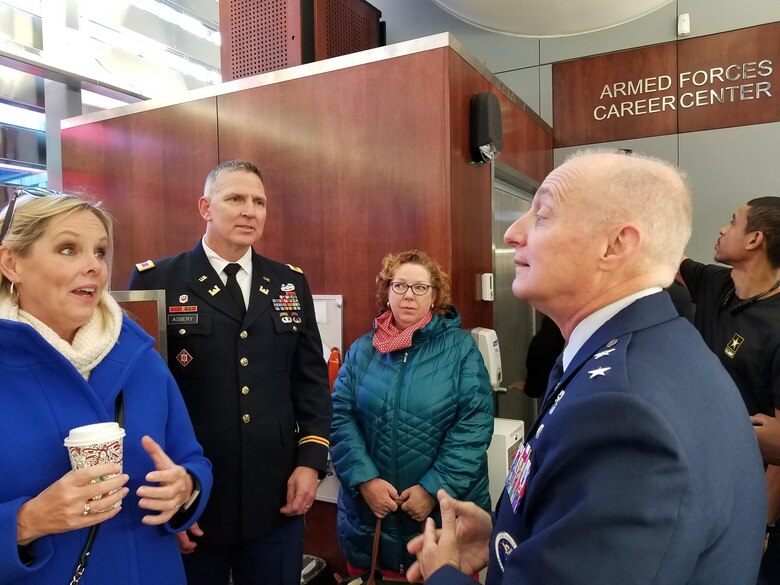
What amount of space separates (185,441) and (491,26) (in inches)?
48.2

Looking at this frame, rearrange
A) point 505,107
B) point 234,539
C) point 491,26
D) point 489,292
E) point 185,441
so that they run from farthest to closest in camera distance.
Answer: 1. point 505,107
2. point 489,292
3. point 234,539
4. point 185,441
5. point 491,26

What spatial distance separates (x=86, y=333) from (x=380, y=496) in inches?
50.9

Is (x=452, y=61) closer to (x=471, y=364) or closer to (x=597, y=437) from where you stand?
(x=471, y=364)

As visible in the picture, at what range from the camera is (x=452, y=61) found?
262 centimetres

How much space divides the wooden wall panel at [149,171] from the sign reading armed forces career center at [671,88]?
2686mm

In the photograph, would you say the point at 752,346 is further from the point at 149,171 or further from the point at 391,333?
the point at 149,171

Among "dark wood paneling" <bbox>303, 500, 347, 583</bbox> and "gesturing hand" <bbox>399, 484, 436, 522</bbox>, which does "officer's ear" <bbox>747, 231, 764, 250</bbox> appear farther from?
"dark wood paneling" <bbox>303, 500, 347, 583</bbox>

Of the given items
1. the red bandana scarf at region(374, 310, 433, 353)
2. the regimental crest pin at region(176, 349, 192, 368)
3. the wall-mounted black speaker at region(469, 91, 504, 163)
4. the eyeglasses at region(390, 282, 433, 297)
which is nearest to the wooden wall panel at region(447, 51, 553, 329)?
the wall-mounted black speaker at region(469, 91, 504, 163)

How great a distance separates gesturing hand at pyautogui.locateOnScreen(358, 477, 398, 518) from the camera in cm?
214

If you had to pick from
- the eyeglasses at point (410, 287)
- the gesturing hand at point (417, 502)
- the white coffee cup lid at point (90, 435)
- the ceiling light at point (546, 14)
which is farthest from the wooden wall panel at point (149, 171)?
the ceiling light at point (546, 14)

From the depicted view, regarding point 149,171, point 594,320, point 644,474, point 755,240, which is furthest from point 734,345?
point 149,171

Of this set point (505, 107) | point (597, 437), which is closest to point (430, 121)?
point (505, 107)

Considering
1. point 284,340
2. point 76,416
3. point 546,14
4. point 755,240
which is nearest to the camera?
point 546,14

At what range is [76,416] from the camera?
46.1 inches
